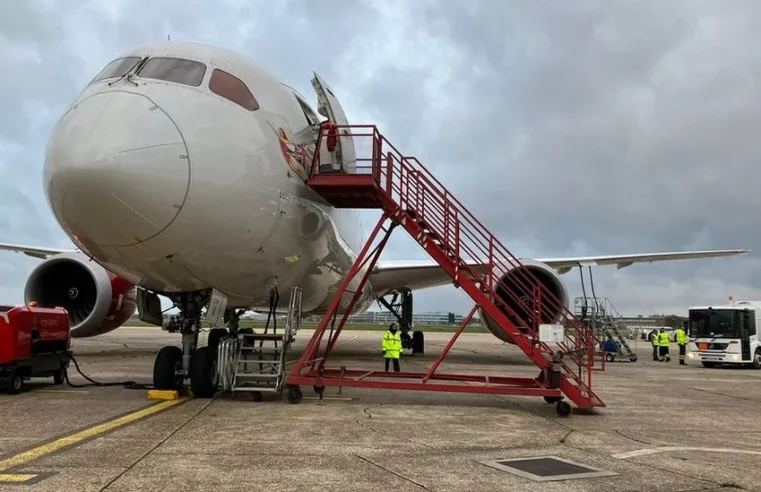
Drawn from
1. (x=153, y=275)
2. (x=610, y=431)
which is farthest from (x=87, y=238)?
(x=610, y=431)

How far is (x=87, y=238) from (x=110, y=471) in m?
3.15

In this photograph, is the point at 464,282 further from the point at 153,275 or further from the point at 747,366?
the point at 747,366

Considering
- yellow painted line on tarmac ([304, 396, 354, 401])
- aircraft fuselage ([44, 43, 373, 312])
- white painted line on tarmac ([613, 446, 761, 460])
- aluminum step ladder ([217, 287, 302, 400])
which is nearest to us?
white painted line on tarmac ([613, 446, 761, 460])

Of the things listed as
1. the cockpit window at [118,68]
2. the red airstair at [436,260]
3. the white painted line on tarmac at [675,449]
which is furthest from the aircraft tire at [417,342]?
the white painted line on tarmac at [675,449]

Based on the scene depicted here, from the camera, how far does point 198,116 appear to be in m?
6.88

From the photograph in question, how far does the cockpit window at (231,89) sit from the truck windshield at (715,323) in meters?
17.7

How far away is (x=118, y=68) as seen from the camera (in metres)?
7.48

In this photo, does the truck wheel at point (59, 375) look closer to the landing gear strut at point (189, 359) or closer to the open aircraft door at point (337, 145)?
the landing gear strut at point (189, 359)

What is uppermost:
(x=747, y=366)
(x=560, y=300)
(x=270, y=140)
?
(x=270, y=140)

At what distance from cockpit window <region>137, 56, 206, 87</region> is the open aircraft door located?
179 centimetres

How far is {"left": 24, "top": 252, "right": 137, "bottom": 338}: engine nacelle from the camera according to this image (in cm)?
1336

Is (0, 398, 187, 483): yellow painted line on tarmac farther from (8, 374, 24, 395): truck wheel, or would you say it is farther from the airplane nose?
(8, 374, 24, 395): truck wheel

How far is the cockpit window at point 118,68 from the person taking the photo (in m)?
7.36

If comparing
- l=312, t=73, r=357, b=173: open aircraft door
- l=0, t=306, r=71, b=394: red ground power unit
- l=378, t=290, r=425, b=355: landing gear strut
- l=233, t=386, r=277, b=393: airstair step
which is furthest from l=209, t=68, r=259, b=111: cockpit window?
l=378, t=290, r=425, b=355: landing gear strut
